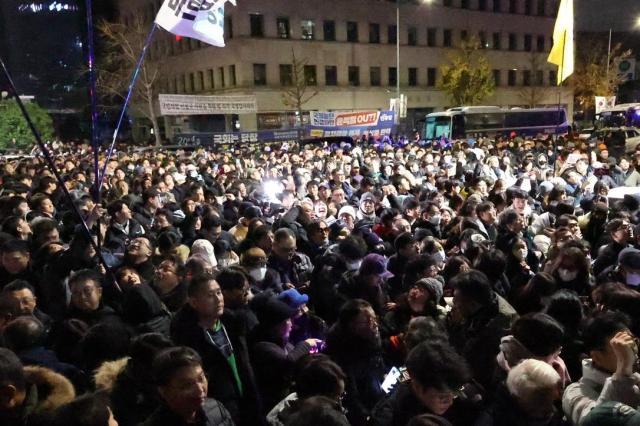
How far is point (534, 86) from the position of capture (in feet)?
169

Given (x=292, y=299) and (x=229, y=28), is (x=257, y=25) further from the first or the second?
(x=292, y=299)

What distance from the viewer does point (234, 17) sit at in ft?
126

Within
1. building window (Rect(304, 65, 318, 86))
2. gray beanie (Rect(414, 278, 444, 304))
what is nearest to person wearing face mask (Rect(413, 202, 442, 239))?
gray beanie (Rect(414, 278, 444, 304))

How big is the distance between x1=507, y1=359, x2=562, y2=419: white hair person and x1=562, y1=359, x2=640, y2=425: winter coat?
134 mm

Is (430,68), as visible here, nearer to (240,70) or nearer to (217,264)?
(240,70)

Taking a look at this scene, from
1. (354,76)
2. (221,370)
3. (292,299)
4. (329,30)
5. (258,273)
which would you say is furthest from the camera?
(354,76)

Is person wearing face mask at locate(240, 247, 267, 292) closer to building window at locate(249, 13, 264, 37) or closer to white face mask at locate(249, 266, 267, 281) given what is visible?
white face mask at locate(249, 266, 267, 281)

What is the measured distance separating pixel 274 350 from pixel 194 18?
4943 mm

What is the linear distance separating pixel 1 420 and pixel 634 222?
262 inches

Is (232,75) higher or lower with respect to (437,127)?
higher

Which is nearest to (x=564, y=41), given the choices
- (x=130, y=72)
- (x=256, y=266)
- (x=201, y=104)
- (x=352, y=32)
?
(x=256, y=266)

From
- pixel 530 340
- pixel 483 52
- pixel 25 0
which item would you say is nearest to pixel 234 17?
pixel 483 52

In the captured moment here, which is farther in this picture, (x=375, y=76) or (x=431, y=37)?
(x=431, y=37)

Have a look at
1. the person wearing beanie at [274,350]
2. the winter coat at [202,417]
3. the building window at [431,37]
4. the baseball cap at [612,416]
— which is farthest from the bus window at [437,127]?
the baseball cap at [612,416]
